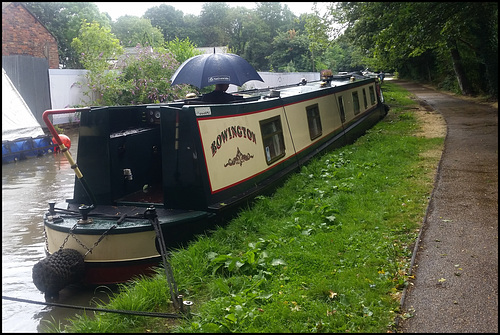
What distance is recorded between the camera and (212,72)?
267 inches

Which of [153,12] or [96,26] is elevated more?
[153,12]

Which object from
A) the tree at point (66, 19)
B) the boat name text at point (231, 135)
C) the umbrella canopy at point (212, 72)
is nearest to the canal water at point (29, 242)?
the boat name text at point (231, 135)

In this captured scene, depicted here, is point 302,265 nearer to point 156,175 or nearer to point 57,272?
point 57,272

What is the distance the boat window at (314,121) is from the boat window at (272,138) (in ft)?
4.78

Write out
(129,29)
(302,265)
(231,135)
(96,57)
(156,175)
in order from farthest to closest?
(129,29)
(96,57)
(156,175)
(231,135)
(302,265)

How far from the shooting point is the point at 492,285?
399 centimetres

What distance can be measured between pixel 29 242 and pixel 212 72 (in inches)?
151

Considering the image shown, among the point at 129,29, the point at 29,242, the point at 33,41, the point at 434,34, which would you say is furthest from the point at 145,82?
the point at 129,29

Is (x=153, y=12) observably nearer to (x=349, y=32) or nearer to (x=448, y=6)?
(x=349, y=32)

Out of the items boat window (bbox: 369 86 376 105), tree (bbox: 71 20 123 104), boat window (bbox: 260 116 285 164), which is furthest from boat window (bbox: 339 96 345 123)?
tree (bbox: 71 20 123 104)

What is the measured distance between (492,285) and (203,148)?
3.28m

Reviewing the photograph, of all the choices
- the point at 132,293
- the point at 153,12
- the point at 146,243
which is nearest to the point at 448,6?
the point at 146,243

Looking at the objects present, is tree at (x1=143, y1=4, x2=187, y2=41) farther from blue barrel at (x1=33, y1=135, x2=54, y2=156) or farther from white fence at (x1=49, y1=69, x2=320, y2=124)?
blue barrel at (x1=33, y1=135, x2=54, y2=156)

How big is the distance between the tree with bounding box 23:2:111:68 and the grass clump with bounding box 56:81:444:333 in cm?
1954
